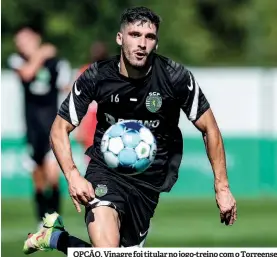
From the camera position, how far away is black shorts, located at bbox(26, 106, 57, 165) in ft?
52.2

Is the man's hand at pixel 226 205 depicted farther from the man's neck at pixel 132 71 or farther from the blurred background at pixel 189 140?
the blurred background at pixel 189 140

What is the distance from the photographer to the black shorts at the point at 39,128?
1592 centimetres

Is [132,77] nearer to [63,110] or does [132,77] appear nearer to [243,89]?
[63,110]

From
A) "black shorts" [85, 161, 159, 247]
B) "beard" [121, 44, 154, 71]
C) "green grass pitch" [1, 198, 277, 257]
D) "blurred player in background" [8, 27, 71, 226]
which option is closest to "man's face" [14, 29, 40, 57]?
"blurred player in background" [8, 27, 71, 226]

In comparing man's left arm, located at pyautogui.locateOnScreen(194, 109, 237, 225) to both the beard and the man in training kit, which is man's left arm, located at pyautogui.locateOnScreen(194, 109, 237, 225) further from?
the beard

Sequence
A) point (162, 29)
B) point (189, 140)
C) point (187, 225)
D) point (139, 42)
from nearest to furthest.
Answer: point (139, 42), point (187, 225), point (189, 140), point (162, 29)

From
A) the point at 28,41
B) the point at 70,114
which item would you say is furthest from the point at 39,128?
the point at 70,114

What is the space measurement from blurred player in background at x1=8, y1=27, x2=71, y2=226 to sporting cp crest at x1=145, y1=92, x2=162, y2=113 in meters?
6.95

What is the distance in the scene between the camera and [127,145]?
8648 millimetres

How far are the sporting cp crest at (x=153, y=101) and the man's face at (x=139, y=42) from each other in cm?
23

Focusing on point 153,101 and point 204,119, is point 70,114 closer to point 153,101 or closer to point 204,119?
point 153,101

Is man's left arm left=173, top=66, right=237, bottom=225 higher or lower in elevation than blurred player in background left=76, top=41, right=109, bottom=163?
lower

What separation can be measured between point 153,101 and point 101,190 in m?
0.74

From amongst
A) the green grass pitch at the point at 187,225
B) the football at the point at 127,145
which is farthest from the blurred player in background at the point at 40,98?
the football at the point at 127,145
